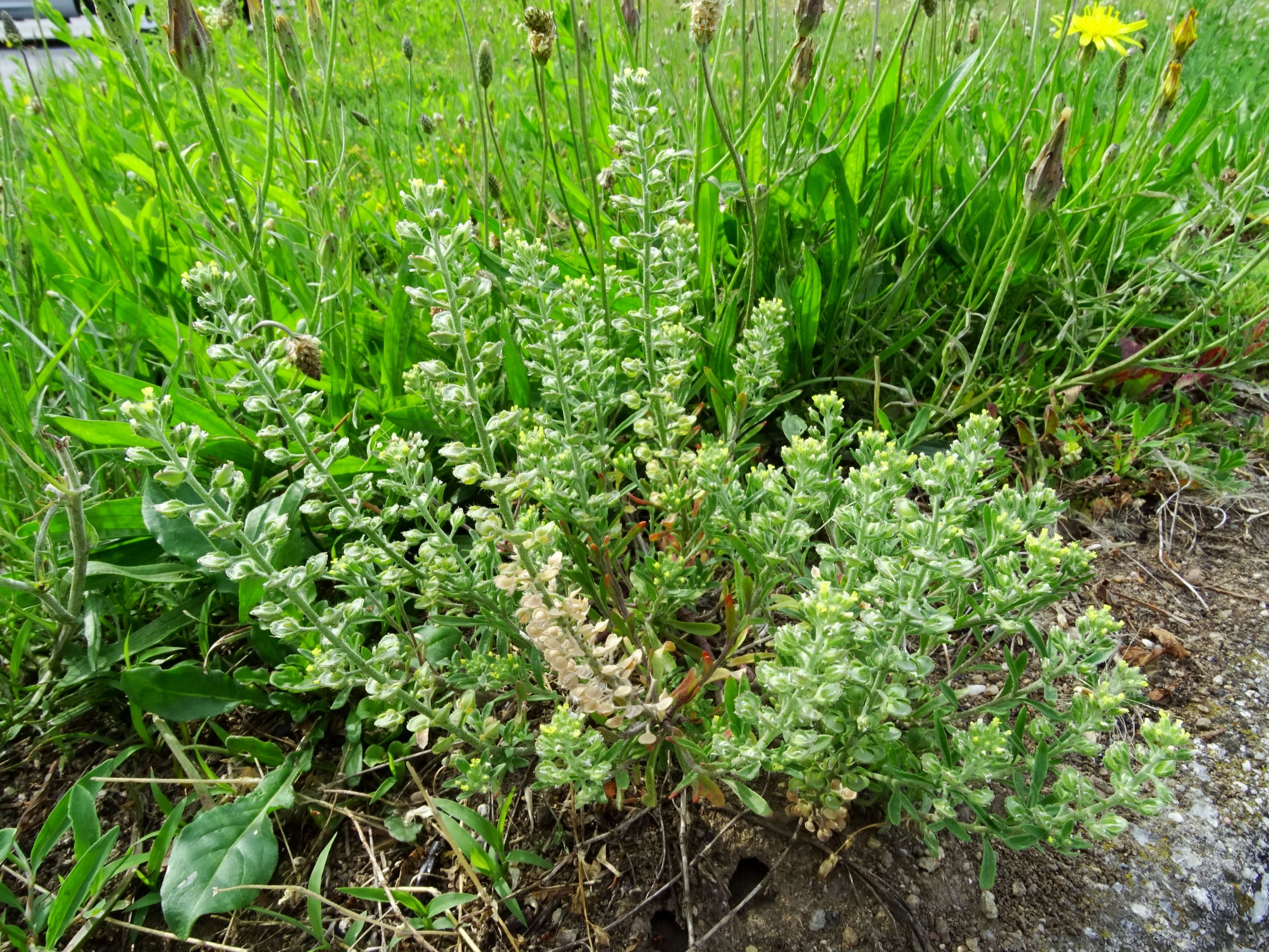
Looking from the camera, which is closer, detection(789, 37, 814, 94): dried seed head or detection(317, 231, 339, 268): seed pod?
detection(317, 231, 339, 268): seed pod

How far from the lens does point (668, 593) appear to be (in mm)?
1245

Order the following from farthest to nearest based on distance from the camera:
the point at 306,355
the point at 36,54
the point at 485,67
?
1. the point at 36,54
2. the point at 485,67
3. the point at 306,355

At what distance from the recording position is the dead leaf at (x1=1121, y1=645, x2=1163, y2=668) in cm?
141

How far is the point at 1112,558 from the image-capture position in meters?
1.66

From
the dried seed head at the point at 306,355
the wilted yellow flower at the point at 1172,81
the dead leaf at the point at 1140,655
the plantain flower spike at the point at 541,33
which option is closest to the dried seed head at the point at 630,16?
the plantain flower spike at the point at 541,33

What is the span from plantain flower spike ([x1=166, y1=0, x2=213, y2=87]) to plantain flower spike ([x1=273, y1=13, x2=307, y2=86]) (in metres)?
0.18

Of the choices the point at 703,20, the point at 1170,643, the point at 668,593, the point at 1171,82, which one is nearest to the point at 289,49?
the point at 703,20

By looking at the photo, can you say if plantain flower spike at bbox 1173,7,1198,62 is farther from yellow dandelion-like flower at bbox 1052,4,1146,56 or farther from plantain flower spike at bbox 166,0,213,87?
plantain flower spike at bbox 166,0,213,87

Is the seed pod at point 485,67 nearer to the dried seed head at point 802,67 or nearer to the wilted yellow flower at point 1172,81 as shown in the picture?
the dried seed head at point 802,67

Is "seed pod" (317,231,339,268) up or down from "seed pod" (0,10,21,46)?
down

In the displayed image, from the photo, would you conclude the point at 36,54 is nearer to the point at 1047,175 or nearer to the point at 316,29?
the point at 316,29

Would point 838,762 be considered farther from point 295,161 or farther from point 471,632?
point 295,161

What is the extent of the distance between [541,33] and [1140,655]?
1676 millimetres

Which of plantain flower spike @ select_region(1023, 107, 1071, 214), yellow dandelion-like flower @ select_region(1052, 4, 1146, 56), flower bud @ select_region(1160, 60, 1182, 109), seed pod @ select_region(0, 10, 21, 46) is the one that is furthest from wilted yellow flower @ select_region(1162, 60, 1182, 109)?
seed pod @ select_region(0, 10, 21, 46)
